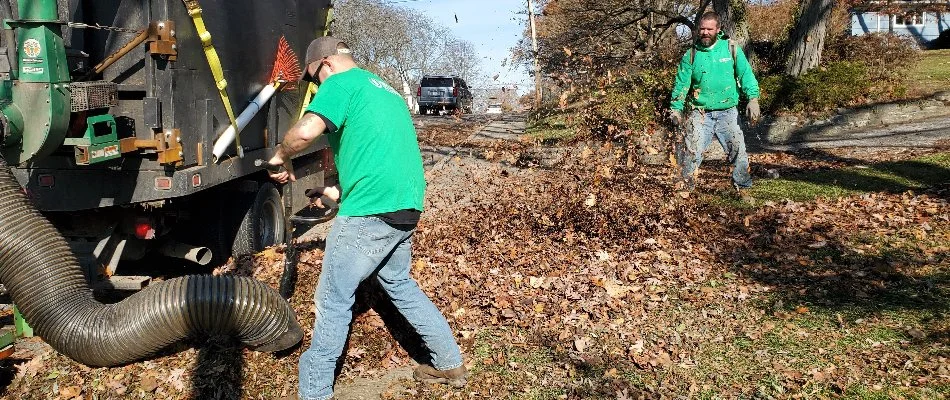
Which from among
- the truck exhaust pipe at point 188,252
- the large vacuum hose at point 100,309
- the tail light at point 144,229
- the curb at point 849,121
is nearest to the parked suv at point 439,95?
the curb at point 849,121

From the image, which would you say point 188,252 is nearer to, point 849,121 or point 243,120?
point 243,120

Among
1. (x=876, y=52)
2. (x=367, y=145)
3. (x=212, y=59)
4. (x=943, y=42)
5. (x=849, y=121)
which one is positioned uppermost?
(x=943, y=42)

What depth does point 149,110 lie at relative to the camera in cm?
542

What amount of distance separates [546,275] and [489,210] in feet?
6.63

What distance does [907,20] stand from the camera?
42.7m

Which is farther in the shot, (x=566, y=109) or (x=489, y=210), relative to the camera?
(x=566, y=109)

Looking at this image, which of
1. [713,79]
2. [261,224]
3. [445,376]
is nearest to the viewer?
[445,376]

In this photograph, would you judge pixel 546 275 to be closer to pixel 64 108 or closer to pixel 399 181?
pixel 399 181

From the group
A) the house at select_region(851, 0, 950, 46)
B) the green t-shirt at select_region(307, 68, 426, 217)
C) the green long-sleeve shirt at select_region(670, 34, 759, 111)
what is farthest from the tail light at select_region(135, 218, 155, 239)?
the house at select_region(851, 0, 950, 46)

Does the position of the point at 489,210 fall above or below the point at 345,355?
above

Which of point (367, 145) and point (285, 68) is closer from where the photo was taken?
point (367, 145)

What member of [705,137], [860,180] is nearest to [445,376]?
[705,137]

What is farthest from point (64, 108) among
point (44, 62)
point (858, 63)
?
point (858, 63)

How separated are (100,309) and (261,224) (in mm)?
2877
